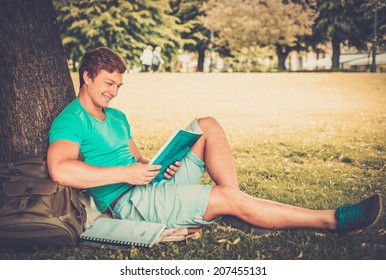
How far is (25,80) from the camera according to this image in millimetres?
3863

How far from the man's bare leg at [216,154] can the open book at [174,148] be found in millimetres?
132

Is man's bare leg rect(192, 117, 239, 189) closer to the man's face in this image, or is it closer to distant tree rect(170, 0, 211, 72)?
the man's face

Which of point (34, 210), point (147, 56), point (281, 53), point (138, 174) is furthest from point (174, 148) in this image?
point (281, 53)

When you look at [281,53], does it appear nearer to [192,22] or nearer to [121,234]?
[192,22]

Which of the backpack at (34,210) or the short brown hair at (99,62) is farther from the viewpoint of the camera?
the short brown hair at (99,62)

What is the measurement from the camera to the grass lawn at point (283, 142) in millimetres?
3439

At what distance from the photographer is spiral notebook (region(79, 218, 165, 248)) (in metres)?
3.25

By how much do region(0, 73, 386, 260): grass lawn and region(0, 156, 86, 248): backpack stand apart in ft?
0.71

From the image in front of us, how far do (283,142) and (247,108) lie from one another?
6.17 meters

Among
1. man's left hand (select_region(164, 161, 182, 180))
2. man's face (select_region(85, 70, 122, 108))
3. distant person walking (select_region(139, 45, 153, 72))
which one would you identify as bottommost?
man's left hand (select_region(164, 161, 182, 180))

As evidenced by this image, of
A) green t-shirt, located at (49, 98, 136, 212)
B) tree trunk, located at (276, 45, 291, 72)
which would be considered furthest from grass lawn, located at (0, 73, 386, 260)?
tree trunk, located at (276, 45, 291, 72)

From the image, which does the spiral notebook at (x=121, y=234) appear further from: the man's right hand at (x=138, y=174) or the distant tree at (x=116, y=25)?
the distant tree at (x=116, y=25)

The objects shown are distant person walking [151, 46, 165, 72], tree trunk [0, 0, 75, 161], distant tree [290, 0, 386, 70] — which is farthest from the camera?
distant tree [290, 0, 386, 70]

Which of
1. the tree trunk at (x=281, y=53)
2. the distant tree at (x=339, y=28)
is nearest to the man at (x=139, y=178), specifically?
the distant tree at (x=339, y=28)
